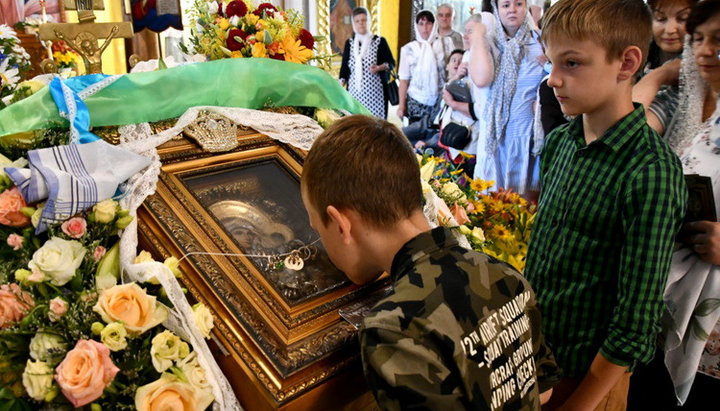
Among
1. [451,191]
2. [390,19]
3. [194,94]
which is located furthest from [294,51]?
[390,19]

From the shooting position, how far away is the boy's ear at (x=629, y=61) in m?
1.24

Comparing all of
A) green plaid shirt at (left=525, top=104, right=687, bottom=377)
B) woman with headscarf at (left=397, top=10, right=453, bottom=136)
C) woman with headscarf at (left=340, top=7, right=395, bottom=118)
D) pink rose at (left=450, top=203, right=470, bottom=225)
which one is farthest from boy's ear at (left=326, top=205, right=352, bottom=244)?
woman with headscarf at (left=340, top=7, right=395, bottom=118)

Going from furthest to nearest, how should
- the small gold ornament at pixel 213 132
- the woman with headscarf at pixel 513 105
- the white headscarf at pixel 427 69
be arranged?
the white headscarf at pixel 427 69 → the woman with headscarf at pixel 513 105 → the small gold ornament at pixel 213 132

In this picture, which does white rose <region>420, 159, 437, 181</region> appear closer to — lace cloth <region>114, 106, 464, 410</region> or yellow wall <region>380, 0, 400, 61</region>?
lace cloth <region>114, 106, 464, 410</region>

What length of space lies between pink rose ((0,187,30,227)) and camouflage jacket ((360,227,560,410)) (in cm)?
79

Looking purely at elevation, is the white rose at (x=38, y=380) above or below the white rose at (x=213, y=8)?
below

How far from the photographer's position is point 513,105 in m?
4.24

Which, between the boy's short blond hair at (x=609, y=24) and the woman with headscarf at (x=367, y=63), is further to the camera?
the woman with headscarf at (x=367, y=63)

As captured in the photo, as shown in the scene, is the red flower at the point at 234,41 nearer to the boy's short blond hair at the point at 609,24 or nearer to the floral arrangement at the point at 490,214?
the floral arrangement at the point at 490,214

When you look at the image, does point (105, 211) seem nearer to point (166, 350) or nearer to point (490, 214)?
point (166, 350)

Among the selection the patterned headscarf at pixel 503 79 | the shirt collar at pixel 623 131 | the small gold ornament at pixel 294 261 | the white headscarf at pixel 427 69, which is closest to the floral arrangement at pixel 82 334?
the small gold ornament at pixel 294 261

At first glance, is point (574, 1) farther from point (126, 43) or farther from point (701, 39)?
point (126, 43)

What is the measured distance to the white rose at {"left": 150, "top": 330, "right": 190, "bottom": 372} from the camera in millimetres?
947

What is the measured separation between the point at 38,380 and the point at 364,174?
2.26ft
